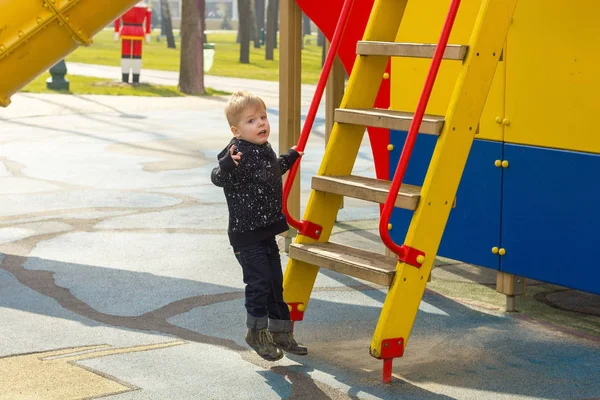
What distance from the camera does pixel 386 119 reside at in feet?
16.4

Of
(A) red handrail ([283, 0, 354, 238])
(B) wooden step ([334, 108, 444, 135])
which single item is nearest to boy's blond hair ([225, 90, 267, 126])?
(A) red handrail ([283, 0, 354, 238])

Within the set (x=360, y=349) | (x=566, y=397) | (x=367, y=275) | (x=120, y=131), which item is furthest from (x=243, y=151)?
(x=120, y=131)

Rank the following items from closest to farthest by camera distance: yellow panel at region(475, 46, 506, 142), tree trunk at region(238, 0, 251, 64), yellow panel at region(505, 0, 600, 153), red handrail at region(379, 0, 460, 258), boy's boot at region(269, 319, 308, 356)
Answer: red handrail at region(379, 0, 460, 258), boy's boot at region(269, 319, 308, 356), yellow panel at region(505, 0, 600, 153), yellow panel at region(475, 46, 506, 142), tree trunk at region(238, 0, 251, 64)

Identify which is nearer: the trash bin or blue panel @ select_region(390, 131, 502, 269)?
blue panel @ select_region(390, 131, 502, 269)

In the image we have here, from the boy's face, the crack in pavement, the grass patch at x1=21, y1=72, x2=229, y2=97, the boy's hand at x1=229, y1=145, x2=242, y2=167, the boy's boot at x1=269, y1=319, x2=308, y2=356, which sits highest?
the boy's face

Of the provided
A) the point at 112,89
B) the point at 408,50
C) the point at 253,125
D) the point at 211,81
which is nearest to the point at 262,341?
the point at 253,125

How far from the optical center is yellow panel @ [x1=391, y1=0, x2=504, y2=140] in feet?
19.7

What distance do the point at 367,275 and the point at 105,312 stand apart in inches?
71.1

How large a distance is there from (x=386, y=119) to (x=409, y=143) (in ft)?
1.70

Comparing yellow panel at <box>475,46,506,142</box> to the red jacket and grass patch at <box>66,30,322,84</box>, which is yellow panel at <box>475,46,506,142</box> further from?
grass patch at <box>66,30,322,84</box>

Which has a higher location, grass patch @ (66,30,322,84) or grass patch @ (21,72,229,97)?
grass patch @ (21,72,229,97)

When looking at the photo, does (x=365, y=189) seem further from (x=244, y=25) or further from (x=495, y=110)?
(x=244, y=25)

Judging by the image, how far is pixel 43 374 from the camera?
4793 mm

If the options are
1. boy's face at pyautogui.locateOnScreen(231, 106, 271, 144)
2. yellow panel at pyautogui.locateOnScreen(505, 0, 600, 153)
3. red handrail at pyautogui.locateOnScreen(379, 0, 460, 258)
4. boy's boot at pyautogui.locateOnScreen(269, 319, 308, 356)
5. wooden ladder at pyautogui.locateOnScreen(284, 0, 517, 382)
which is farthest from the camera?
yellow panel at pyautogui.locateOnScreen(505, 0, 600, 153)
